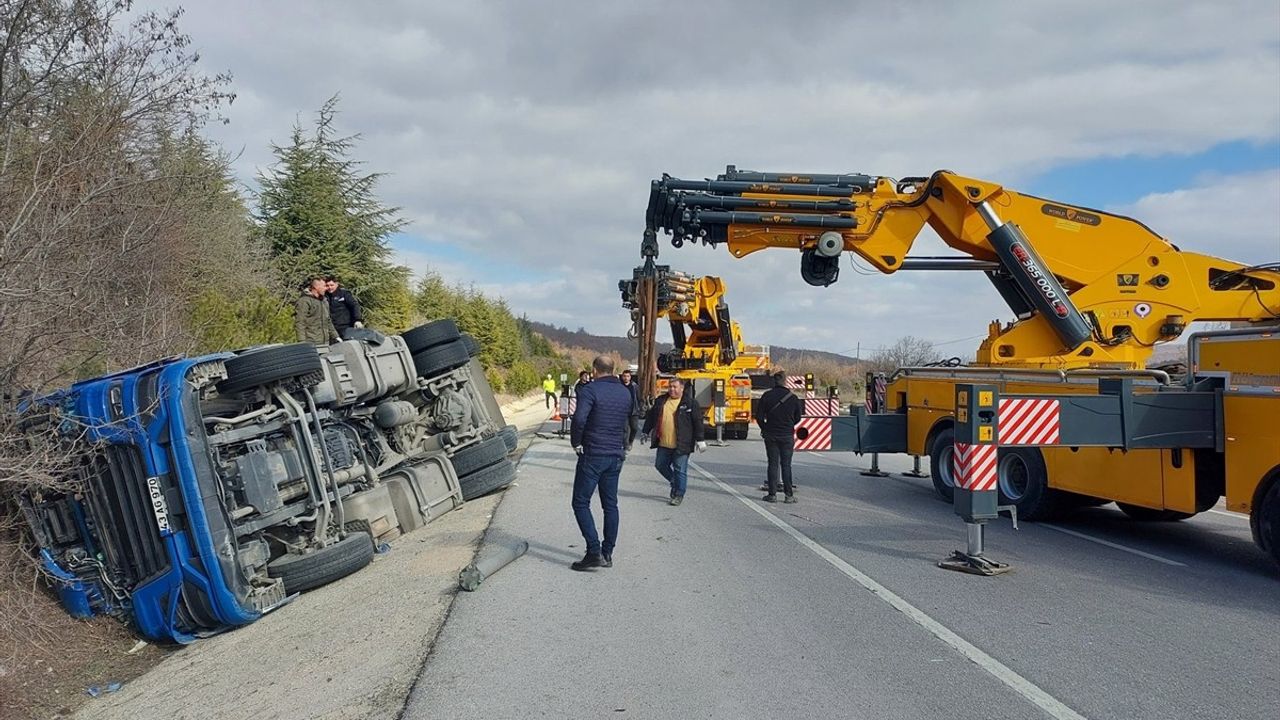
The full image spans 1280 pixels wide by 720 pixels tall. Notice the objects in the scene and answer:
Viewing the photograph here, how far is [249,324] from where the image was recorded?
14.8 meters

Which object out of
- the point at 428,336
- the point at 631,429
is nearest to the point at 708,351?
the point at 631,429

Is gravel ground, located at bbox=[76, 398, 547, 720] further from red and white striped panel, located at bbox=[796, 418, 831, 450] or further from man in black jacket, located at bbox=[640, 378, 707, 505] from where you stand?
red and white striped panel, located at bbox=[796, 418, 831, 450]

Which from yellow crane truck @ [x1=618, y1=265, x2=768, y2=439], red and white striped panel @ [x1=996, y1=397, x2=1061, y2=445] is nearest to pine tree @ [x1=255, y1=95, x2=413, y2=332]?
yellow crane truck @ [x1=618, y1=265, x2=768, y2=439]

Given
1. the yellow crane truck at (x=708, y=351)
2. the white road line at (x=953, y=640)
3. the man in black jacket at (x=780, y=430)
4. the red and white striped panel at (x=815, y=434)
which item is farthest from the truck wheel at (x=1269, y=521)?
the yellow crane truck at (x=708, y=351)

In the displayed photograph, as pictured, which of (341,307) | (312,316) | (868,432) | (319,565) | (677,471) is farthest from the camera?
(868,432)

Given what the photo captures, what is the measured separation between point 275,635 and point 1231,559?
828 cm

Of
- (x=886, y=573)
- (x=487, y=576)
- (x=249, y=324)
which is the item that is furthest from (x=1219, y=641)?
(x=249, y=324)

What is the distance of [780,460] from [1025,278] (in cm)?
375

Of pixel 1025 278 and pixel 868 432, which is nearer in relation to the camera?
pixel 1025 278

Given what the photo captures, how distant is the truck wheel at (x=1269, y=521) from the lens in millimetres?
7096

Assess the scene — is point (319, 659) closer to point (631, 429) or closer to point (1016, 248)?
point (631, 429)

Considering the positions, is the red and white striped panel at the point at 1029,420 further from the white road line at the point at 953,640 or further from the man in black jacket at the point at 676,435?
the man in black jacket at the point at 676,435

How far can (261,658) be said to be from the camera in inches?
226

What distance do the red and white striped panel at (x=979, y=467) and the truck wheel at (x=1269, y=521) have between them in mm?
2249
